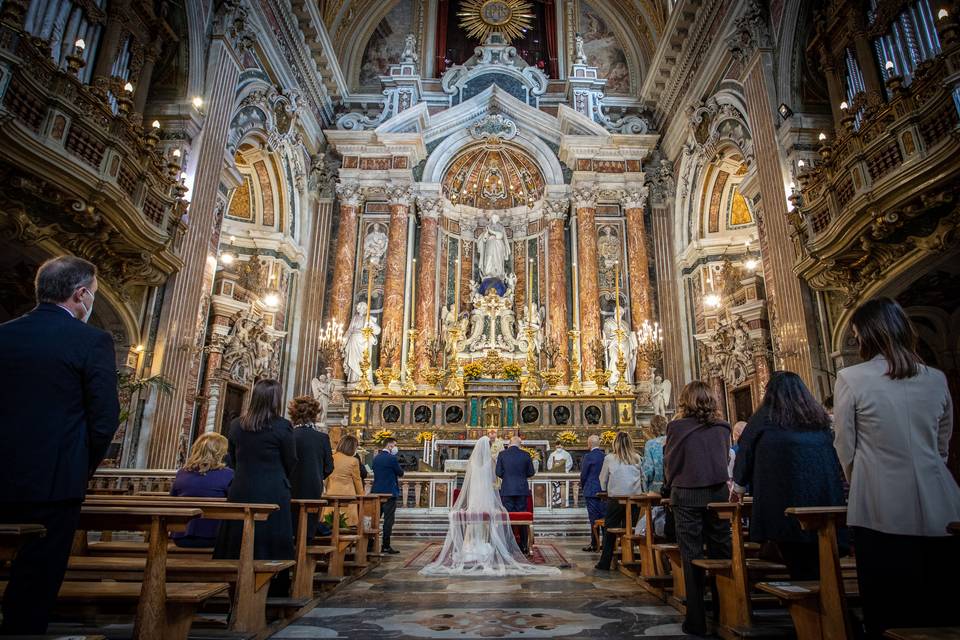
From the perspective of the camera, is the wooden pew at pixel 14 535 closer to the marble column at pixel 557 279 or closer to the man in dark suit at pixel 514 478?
the man in dark suit at pixel 514 478

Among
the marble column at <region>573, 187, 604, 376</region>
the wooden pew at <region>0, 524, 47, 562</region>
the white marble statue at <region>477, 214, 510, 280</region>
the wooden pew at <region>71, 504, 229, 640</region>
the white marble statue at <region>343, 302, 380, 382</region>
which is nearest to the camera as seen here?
the wooden pew at <region>0, 524, 47, 562</region>

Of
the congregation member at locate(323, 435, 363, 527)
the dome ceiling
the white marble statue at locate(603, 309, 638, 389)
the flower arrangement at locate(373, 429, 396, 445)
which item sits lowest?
the congregation member at locate(323, 435, 363, 527)

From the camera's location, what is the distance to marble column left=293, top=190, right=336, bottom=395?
1592 cm

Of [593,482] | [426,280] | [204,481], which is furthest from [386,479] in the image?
[426,280]

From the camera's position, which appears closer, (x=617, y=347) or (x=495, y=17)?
(x=617, y=347)

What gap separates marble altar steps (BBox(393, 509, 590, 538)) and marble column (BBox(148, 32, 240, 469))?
3.80m

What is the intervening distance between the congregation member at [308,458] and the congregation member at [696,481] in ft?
8.45

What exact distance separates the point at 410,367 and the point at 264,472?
12155 millimetres

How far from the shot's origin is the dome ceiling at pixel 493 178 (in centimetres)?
1859

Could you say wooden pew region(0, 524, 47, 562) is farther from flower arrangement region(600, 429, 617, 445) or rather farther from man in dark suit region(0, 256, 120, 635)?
flower arrangement region(600, 429, 617, 445)

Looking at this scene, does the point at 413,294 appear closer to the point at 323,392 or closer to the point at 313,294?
the point at 313,294

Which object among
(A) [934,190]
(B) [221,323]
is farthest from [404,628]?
(B) [221,323]

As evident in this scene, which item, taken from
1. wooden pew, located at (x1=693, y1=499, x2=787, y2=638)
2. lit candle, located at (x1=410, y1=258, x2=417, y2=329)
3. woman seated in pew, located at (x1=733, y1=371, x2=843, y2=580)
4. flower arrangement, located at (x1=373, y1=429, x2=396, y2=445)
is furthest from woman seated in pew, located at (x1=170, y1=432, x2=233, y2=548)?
lit candle, located at (x1=410, y1=258, x2=417, y2=329)

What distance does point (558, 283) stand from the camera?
1678cm
